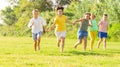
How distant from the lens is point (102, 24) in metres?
21.2

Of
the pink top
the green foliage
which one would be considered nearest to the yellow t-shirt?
the pink top

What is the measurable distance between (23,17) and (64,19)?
41.1 metres

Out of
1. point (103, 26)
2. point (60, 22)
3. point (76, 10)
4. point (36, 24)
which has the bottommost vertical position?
point (76, 10)

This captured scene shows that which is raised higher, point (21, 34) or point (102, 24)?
point (102, 24)

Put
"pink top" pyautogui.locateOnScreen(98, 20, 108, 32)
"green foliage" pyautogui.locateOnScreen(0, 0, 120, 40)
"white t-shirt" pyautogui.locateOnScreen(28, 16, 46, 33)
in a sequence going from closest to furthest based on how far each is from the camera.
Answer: "white t-shirt" pyautogui.locateOnScreen(28, 16, 46, 33) < "pink top" pyautogui.locateOnScreen(98, 20, 108, 32) < "green foliage" pyautogui.locateOnScreen(0, 0, 120, 40)

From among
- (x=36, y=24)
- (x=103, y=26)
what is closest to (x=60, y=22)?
(x=36, y=24)

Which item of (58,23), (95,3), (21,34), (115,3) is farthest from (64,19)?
(21,34)

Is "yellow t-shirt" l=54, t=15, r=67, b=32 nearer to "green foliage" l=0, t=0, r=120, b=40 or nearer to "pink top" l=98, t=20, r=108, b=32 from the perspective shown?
"pink top" l=98, t=20, r=108, b=32

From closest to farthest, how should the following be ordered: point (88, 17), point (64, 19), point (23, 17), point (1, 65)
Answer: point (1, 65) < point (64, 19) < point (88, 17) < point (23, 17)

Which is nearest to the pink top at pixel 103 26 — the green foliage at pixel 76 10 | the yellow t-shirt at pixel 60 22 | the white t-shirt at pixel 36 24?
the yellow t-shirt at pixel 60 22

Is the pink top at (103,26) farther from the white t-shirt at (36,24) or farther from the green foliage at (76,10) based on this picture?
the green foliage at (76,10)

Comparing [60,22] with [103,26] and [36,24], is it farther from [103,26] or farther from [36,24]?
[103,26]

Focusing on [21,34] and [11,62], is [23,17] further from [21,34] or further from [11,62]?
[11,62]

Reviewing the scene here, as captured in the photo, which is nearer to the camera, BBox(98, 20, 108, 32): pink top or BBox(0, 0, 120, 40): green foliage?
BBox(98, 20, 108, 32): pink top
